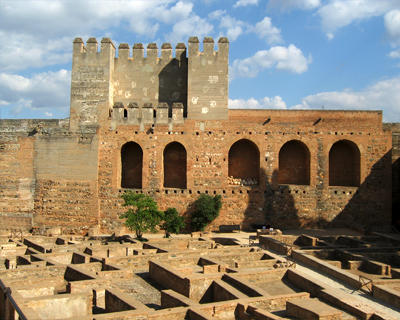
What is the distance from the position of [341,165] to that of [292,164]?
2.62 meters

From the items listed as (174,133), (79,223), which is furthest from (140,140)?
(79,223)

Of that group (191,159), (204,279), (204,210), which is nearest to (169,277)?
(204,279)

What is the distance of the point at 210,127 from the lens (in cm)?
1989

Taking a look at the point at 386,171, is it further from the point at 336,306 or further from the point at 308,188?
the point at 336,306

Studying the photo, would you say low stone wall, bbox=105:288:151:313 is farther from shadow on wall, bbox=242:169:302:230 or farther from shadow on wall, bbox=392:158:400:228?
shadow on wall, bbox=392:158:400:228

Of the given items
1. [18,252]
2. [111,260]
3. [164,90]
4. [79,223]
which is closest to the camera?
[111,260]

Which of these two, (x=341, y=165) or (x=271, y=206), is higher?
(x=341, y=165)

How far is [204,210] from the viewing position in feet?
61.9

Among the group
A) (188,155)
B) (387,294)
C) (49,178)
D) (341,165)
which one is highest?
(188,155)

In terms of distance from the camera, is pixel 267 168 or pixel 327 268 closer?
pixel 327 268

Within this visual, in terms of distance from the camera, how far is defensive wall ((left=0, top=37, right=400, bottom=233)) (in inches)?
774

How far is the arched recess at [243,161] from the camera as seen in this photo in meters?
20.9

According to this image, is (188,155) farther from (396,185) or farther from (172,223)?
(396,185)

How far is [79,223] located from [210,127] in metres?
7.88
